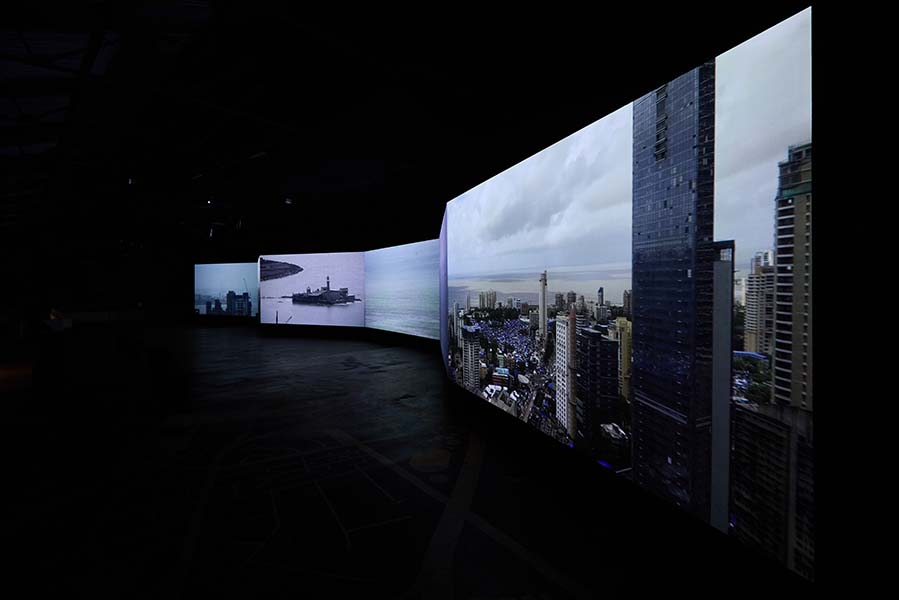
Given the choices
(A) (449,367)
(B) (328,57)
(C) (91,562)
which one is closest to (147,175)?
(B) (328,57)

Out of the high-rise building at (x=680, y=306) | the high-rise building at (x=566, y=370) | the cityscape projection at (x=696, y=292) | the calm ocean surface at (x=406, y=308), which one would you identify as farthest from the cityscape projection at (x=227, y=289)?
the high-rise building at (x=680, y=306)

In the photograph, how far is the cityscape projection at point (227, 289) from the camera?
55.6 feet

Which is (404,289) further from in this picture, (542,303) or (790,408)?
(790,408)

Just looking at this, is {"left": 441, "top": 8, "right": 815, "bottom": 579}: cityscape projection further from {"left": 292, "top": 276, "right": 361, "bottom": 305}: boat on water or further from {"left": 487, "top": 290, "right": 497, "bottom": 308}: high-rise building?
{"left": 292, "top": 276, "right": 361, "bottom": 305}: boat on water

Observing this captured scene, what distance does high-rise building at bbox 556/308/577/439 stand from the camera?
2.95m

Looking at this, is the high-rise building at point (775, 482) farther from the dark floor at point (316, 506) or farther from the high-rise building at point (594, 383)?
the high-rise building at point (594, 383)

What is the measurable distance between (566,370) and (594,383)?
299 mm

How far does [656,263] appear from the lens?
2.23 meters

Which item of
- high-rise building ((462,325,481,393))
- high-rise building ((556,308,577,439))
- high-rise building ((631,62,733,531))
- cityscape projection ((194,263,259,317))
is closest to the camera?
high-rise building ((631,62,733,531))

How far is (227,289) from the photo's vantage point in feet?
57.6

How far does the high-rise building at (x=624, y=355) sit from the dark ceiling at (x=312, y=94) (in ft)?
5.11

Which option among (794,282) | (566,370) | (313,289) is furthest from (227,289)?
(794,282)

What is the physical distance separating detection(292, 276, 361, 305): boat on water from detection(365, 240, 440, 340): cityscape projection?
85cm

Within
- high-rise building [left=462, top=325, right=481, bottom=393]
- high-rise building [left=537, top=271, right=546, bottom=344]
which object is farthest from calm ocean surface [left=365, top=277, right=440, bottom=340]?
high-rise building [left=537, top=271, right=546, bottom=344]
